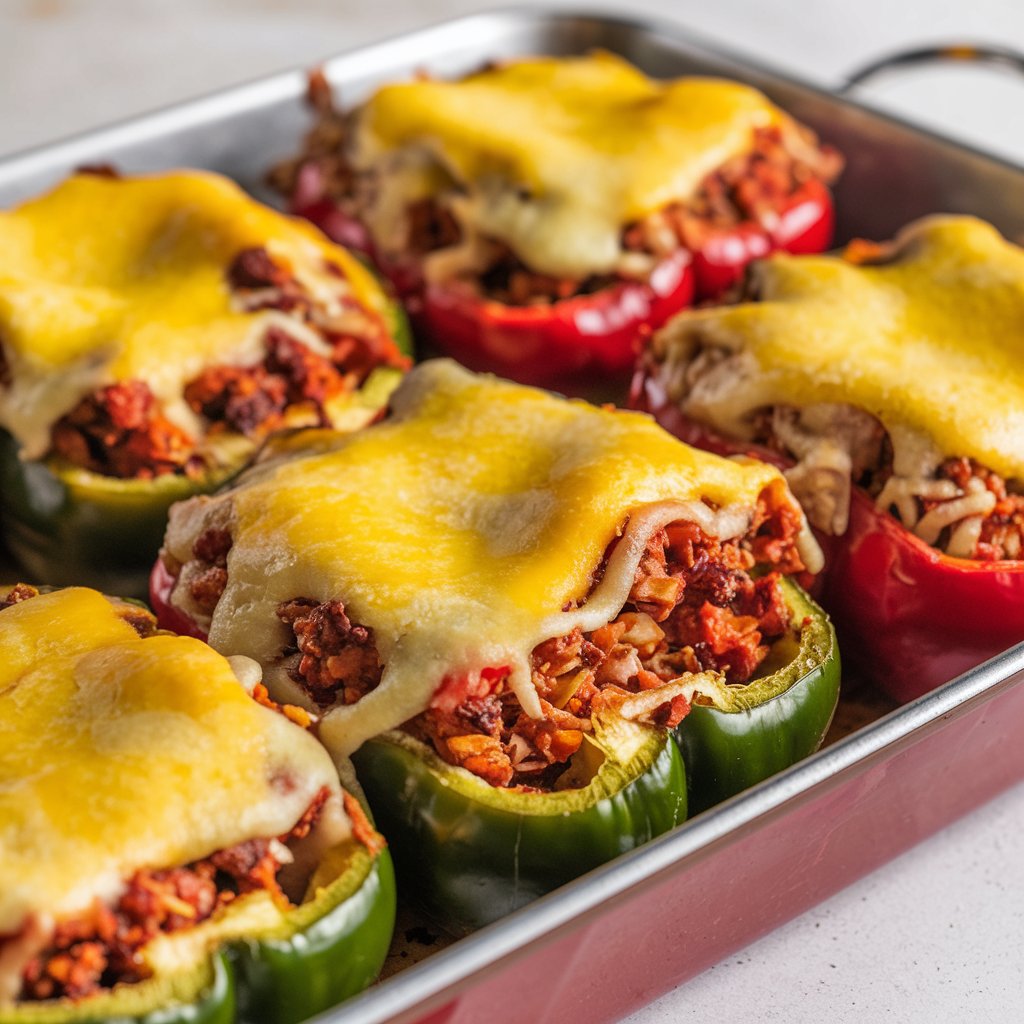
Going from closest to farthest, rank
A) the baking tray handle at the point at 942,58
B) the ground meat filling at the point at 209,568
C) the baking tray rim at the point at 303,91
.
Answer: the ground meat filling at the point at 209,568 < the baking tray rim at the point at 303,91 < the baking tray handle at the point at 942,58

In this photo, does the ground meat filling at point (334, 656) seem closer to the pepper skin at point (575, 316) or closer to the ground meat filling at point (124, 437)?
the ground meat filling at point (124, 437)

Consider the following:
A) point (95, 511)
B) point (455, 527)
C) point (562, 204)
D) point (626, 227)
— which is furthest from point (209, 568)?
point (626, 227)

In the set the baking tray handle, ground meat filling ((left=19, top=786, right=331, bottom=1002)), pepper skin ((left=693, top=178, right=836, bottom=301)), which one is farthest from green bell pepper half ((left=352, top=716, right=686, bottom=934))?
the baking tray handle

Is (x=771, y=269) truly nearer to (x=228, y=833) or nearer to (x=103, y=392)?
(x=103, y=392)

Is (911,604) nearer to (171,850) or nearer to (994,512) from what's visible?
(994,512)

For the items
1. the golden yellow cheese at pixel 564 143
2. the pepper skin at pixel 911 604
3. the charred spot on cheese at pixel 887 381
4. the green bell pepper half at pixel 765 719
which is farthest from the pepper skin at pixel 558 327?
the green bell pepper half at pixel 765 719
